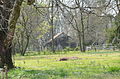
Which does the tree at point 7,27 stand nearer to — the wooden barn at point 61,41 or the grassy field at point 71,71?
the grassy field at point 71,71

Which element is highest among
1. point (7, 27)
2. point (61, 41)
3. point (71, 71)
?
point (7, 27)

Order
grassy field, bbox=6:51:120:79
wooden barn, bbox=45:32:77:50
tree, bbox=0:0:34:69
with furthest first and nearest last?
1. wooden barn, bbox=45:32:77:50
2. tree, bbox=0:0:34:69
3. grassy field, bbox=6:51:120:79

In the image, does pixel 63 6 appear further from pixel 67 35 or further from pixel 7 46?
pixel 67 35

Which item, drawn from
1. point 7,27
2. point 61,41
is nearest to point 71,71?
point 7,27

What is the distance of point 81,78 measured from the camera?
910 centimetres

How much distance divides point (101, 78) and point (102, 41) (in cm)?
7595

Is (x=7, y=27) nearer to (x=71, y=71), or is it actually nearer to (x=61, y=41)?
(x=71, y=71)

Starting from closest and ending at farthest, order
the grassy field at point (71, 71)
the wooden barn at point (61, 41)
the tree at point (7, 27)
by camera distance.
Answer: the grassy field at point (71, 71) < the tree at point (7, 27) < the wooden barn at point (61, 41)

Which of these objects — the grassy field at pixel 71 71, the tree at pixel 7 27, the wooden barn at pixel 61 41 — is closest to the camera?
the grassy field at pixel 71 71

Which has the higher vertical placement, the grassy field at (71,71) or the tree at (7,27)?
the tree at (7,27)

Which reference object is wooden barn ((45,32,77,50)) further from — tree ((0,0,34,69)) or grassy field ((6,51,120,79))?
A: tree ((0,0,34,69))

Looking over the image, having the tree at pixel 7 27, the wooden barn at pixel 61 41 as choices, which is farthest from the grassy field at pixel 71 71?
the wooden barn at pixel 61 41

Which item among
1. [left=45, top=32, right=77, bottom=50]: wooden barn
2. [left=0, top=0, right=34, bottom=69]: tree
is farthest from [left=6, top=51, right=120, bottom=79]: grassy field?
[left=45, top=32, right=77, bottom=50]: wooden barn

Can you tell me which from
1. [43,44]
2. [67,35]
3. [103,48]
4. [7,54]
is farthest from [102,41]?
[7,54]
